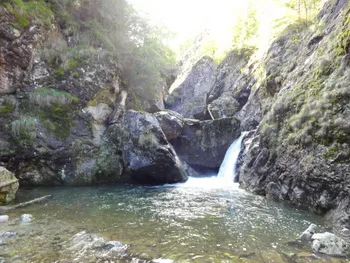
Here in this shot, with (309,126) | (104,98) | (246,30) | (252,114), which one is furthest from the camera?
(246,30)

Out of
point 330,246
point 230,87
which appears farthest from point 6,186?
point 230,87

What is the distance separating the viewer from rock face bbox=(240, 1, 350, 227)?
7395 mm

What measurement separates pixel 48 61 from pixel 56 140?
15.3 ft

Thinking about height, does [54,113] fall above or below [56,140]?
above

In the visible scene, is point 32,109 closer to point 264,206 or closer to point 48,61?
point 48,61

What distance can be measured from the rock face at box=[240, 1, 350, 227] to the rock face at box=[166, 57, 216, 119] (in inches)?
495

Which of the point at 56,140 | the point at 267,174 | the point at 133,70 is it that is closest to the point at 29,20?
the point at 56,140

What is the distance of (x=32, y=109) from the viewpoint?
13.5 m

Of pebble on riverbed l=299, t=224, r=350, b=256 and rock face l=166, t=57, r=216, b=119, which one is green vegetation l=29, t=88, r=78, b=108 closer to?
pebble on riverbed l=299, t=224, r=350, b=256

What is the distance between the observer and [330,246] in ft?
16.7

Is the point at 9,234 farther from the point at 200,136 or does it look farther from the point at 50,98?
the point at 200,136

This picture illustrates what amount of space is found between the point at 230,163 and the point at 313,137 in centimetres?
911

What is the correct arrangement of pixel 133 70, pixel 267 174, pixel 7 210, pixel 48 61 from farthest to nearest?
pixel 133 70 < pixel 48 61 < pixel 267 174 < pixel 7 210

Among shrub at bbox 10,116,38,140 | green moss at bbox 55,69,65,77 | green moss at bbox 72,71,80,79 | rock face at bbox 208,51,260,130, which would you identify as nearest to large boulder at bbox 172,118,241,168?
rock face at bbox 208,51,260,130
